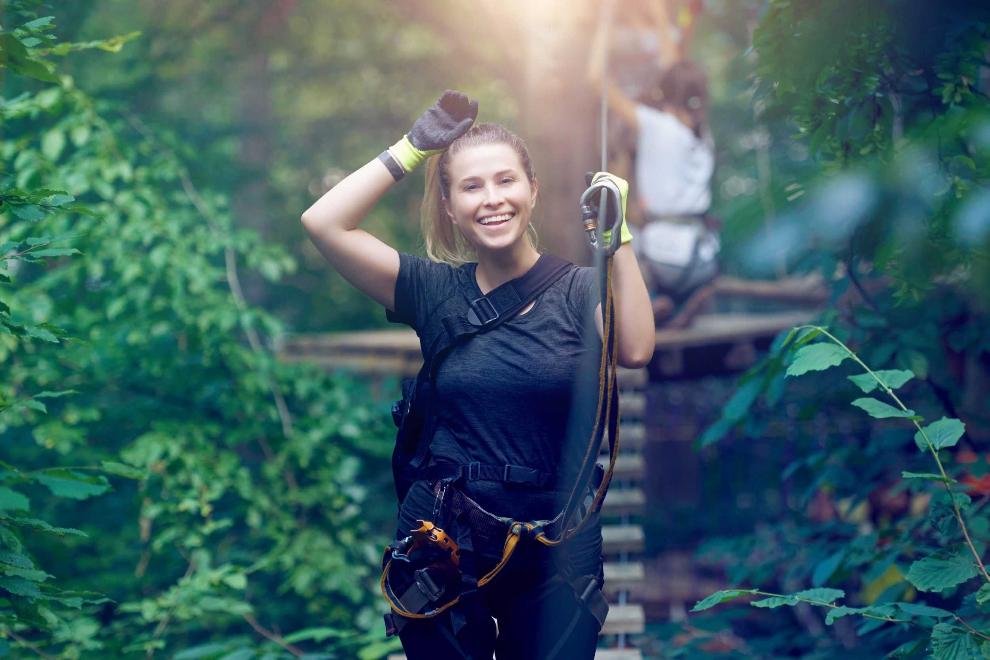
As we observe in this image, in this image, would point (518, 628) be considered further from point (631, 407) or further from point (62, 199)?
point (631, 407)

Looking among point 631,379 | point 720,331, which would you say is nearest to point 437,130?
point 631,379

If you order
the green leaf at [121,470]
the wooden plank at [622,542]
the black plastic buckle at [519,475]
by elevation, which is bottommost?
the wooden plank at [622,542]

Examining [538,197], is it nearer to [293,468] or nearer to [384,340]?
[293,468]

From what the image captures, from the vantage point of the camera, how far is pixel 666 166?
575 cm

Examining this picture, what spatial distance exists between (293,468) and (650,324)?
2.86 meters

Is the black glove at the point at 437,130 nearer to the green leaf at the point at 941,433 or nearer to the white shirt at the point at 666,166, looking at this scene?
the green leaf at the point at 941,433

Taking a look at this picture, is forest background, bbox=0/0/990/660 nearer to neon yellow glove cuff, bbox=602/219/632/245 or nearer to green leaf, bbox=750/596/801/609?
green leaf, bbox=750/596/801/609

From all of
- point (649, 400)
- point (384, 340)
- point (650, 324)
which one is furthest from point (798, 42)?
point (649, 400)

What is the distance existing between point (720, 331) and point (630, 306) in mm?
4504

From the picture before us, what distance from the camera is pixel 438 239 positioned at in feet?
7.95

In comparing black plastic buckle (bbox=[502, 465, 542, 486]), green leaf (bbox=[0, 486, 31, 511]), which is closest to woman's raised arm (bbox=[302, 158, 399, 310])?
black plastic buckle (bbox=[502, 465, 542, 486])

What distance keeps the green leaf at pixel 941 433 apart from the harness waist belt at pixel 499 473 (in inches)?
39.6

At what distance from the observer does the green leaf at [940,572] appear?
6.93 ft

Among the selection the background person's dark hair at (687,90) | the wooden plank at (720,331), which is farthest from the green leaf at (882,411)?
the background person's dark hair at (687,90)
